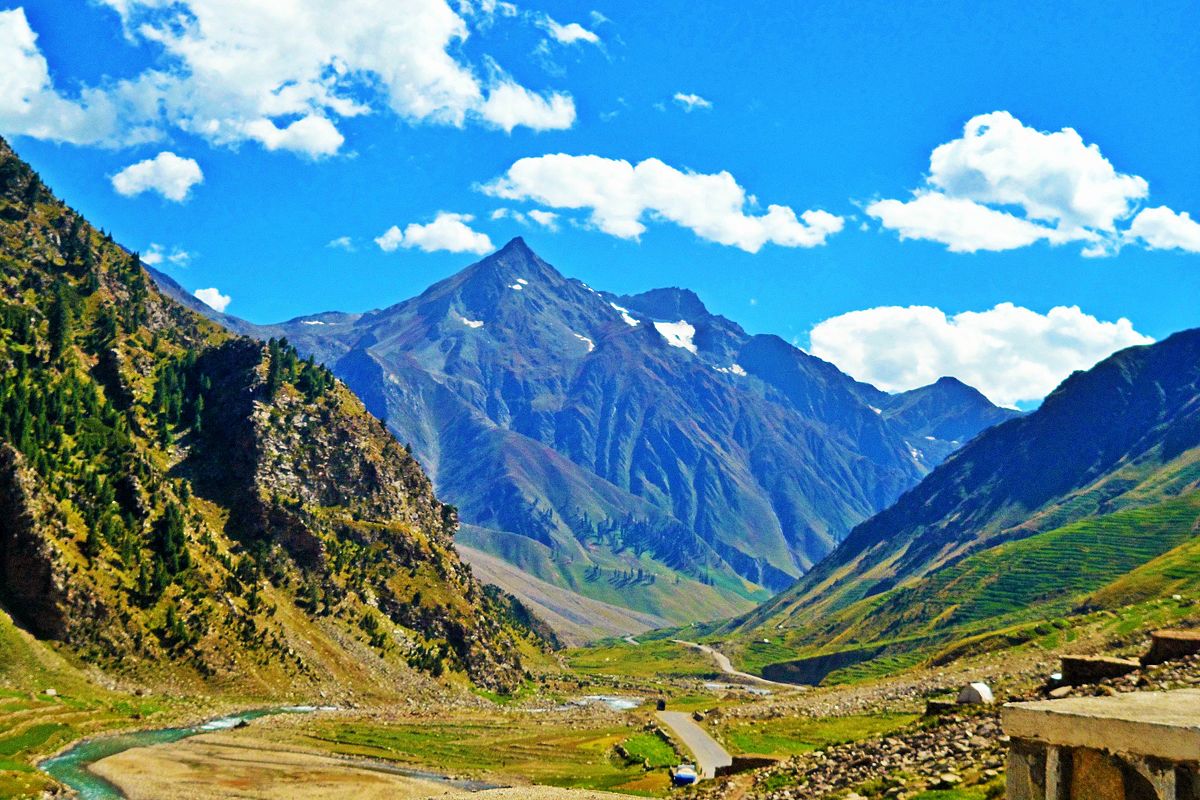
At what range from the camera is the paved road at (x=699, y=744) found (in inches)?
3478

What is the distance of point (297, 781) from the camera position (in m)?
81.6

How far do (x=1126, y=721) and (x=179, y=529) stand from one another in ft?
511

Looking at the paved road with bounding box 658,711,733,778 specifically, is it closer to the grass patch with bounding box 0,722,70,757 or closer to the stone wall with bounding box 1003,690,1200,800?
the grass patch with bounding box 0,722,70,757

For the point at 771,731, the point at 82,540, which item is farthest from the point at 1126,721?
the point at 82,540

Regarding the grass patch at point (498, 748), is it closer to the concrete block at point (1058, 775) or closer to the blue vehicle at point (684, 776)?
the blue vehicle at point (684, 776)

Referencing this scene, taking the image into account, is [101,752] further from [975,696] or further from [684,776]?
[975,696]

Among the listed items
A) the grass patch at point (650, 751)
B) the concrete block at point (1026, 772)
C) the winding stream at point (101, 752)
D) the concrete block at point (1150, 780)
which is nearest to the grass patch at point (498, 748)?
the grass patch at point (650, 751)

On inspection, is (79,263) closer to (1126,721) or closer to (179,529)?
(179,529)

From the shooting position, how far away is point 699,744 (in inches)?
4112

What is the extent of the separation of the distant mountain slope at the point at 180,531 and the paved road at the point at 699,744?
52571 millimetres

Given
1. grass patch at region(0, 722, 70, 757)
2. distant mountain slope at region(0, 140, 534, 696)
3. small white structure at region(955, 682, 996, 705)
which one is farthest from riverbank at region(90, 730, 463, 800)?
small white structure at region(955, 682, 996, 705)

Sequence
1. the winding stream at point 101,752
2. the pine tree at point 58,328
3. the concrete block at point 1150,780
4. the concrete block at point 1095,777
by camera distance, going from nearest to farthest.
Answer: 1. the concrete block at point 1150,780
2. the concrete block at point 1095,777
3. the winding stream at point 101,752
4. the pine tree at point 58,328

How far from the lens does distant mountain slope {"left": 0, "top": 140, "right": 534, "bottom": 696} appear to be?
4830 inches

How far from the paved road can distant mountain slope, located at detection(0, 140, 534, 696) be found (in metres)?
52.6
